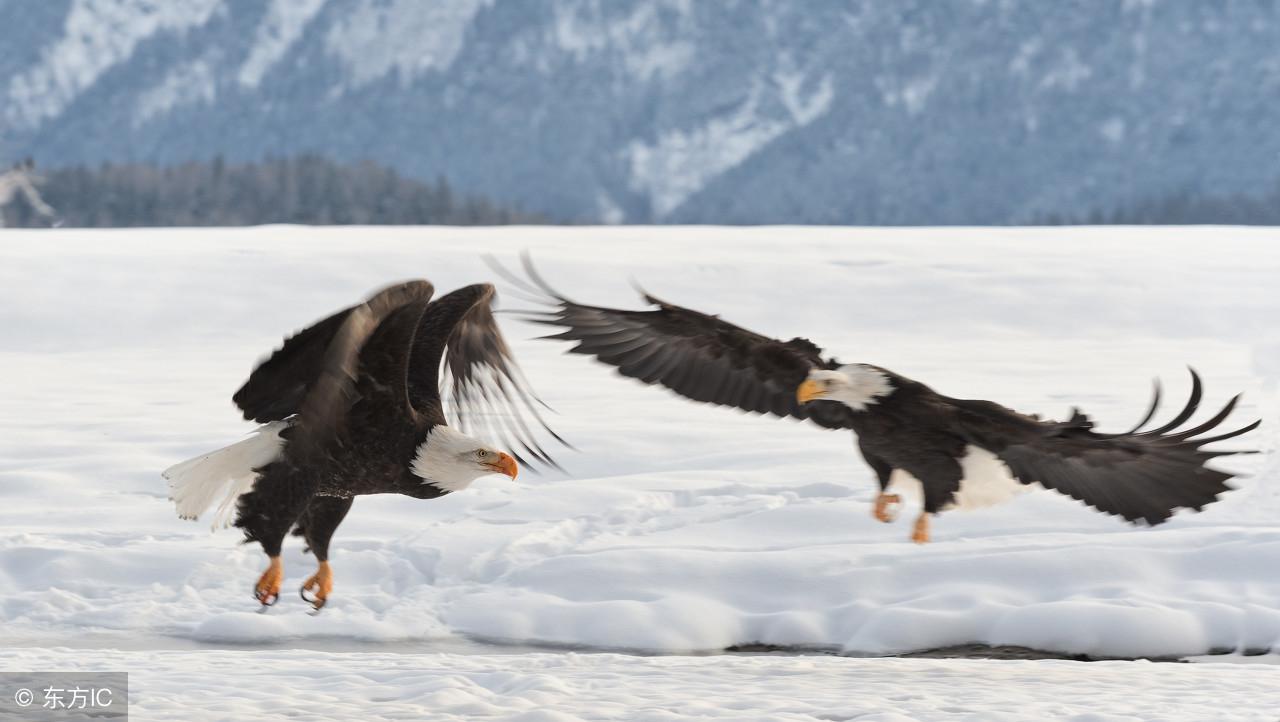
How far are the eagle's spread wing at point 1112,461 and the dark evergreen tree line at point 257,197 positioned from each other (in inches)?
1688

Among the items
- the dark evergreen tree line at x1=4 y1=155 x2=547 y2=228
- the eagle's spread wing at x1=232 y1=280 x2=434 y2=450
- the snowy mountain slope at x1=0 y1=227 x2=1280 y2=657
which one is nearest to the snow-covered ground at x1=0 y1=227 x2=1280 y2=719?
the snowy mountain slope at x1=0 y1=227 x2=1280 y2=657

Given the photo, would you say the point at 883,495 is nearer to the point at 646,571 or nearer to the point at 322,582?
the point at 322,582

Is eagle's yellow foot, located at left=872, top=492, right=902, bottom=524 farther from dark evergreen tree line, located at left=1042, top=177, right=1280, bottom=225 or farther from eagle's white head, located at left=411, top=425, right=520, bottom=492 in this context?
dark evergreen tree line, located at left=1042, top=177, right=1280, bottom=225

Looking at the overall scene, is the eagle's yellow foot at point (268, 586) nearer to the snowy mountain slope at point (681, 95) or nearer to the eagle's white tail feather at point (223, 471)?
the eagle's white tail feather at point (223, 471)

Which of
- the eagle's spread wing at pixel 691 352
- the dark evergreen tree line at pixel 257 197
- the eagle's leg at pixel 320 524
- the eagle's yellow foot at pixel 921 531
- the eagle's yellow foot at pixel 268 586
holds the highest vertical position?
the dark evergreen tree line at pixel 257 197

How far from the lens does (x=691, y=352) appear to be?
5371 mm

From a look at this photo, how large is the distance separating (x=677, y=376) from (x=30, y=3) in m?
180

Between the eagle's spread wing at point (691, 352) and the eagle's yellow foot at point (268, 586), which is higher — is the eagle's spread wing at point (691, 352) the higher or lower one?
the higher one

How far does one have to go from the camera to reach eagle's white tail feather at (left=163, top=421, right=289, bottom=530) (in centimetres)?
456

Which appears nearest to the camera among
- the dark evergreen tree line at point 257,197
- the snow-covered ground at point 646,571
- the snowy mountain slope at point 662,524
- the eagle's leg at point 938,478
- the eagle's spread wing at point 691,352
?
the eagle's leg at point 938,478

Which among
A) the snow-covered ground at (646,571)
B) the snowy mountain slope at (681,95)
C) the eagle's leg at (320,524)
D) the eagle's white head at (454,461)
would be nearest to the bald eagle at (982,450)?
the snow-covered ground at (646,571)

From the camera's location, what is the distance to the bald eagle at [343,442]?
4.21m

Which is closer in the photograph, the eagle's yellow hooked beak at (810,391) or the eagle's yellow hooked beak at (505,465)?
the eagle's yellow hooked beak at (505,465)

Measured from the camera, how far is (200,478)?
468 cm
